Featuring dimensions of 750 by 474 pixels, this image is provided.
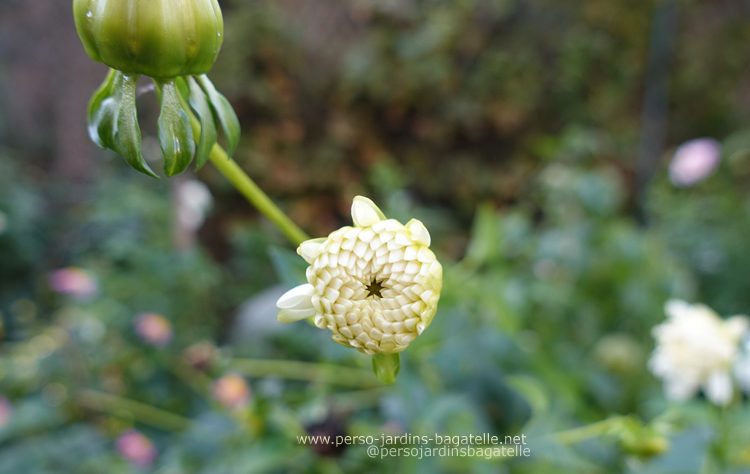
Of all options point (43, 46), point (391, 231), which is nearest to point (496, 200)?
point (391, 231)

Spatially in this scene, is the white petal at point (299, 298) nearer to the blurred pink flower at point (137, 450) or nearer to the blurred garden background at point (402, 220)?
the blurred garden background at point (402, 220)

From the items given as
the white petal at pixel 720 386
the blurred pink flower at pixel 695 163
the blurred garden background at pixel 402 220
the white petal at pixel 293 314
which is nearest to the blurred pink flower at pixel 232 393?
the blurred garden background at pixel 402 220

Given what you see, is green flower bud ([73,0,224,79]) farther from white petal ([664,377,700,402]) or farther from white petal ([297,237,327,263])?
white petal ([664,377,700,402])

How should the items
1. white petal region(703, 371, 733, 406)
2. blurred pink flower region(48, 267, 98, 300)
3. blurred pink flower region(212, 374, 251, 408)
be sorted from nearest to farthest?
1. white petal region(703, 371, 733, 406)
2. blurred pink flower region(212, 374, 251, 408)
3. blurred pink flower region(48, 267, 98, 300)

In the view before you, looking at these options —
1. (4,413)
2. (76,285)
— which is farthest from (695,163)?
(4,413)

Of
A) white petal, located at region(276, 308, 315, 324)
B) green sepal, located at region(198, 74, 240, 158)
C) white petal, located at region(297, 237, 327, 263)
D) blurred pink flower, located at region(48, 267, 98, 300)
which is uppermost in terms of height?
blurred pink flower, located at region(48, 267, 98, 300)

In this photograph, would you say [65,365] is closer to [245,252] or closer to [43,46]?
[245,252]

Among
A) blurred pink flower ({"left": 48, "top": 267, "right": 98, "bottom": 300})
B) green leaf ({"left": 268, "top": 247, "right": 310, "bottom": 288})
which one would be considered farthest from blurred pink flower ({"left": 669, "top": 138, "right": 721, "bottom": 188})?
blurred pink flower ({"left": 48, "top": 267, "right": 98, "bottom": 300})
